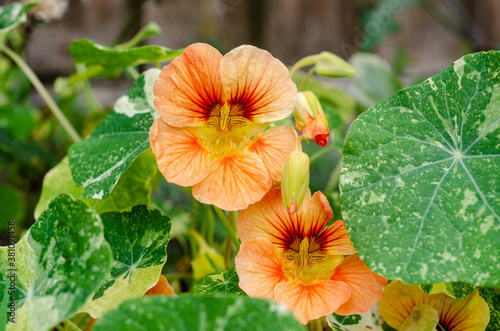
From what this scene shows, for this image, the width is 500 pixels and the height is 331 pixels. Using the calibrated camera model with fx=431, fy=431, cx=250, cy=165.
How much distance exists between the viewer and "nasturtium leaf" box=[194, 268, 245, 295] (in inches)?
15.4

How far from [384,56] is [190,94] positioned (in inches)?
69.8

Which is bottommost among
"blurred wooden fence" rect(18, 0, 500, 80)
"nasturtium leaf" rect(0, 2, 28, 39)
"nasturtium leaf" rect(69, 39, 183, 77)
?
"blurred wooden fence" rect(18, 0, 500, 80)

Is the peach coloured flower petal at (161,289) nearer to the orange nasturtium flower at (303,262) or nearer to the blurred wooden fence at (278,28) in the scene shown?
the orange nasturtium flower at (303,262)

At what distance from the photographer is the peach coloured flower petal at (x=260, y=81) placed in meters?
0.38

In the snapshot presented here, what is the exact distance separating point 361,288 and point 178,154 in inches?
7.7

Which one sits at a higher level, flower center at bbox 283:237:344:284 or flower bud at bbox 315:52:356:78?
flower bud at bbox 315:52:356:78

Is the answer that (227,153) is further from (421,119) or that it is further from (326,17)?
(326,17)

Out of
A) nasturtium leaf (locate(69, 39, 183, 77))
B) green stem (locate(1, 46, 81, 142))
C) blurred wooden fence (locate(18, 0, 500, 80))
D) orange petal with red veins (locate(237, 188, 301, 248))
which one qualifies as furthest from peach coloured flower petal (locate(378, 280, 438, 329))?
blurred wooden fence (locate(18, 0, 500, 80))

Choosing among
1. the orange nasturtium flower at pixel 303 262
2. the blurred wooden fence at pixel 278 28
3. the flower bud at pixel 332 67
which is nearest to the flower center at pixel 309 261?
the orange nasturtium flower at pixel 303 262

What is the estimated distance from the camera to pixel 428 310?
39 centimetres

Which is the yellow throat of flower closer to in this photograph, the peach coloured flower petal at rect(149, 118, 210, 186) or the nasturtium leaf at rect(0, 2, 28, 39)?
the peach coloured flower petal at rect(149, 118, 210, 186)

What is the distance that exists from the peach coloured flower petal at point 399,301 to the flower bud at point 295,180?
13cm

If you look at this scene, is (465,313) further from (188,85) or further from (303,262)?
(188,85)

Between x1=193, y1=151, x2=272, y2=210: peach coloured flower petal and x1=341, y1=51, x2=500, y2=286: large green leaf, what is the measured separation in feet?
0.23
